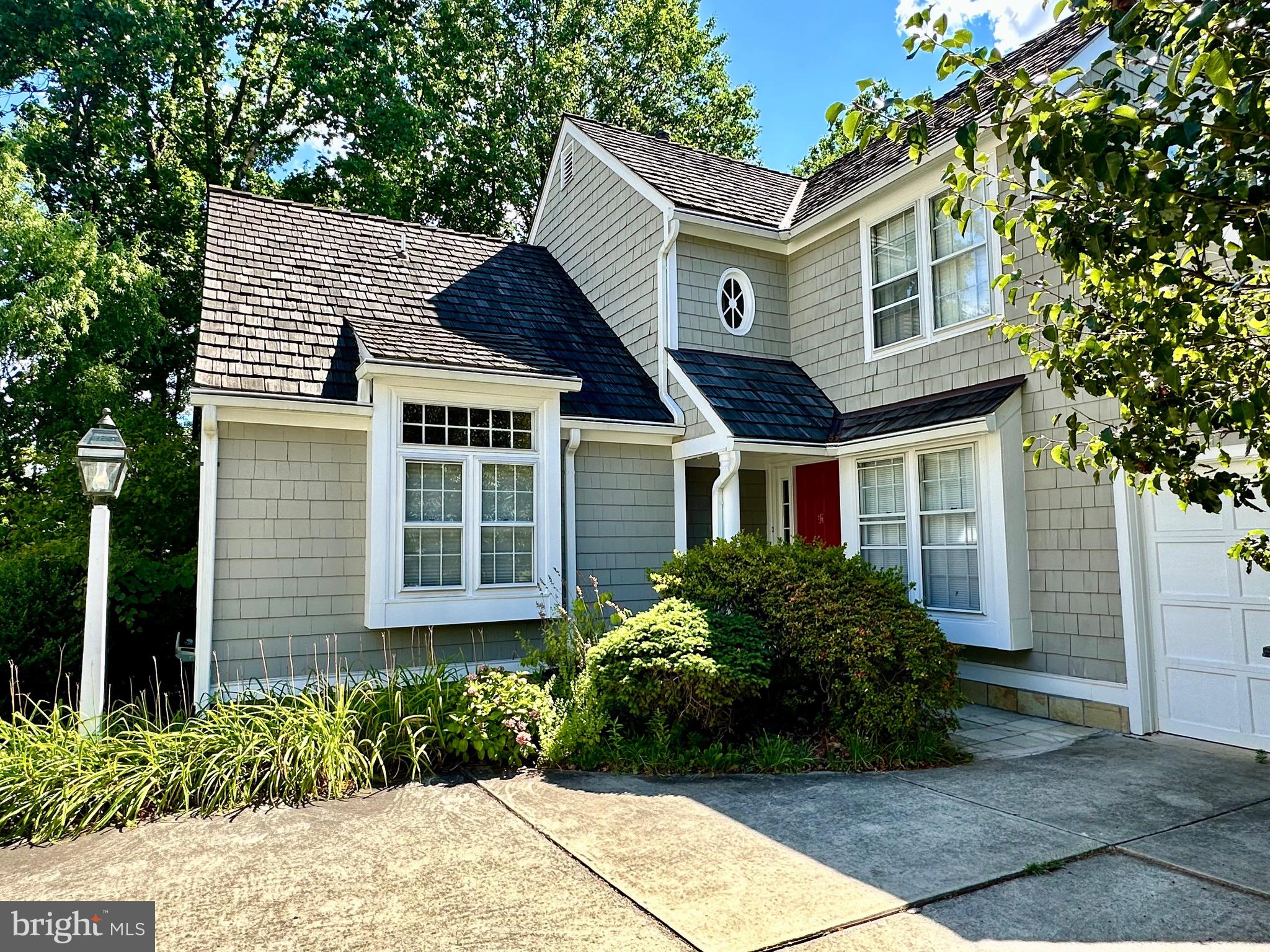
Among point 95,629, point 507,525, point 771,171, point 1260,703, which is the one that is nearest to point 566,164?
point 771,171

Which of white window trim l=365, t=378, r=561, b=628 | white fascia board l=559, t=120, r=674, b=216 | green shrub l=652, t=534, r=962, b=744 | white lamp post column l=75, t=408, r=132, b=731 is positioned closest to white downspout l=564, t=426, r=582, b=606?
white window trim l=365, t=378, r=561, b=628

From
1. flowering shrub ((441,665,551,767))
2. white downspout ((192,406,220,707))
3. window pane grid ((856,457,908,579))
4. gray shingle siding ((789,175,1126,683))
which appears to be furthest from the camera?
window pane grid ((856,457,908,579))

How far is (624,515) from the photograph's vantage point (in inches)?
→ 358

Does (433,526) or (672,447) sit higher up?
(672,447)

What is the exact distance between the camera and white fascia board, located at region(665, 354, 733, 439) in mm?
8430

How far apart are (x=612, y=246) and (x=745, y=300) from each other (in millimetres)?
2162

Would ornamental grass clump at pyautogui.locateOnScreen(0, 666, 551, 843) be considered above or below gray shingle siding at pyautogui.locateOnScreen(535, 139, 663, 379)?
below

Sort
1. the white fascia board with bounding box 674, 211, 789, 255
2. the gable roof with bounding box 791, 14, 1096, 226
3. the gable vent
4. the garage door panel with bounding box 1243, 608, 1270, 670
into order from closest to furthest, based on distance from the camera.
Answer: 1. the garage door panel with bounding box 1243, 608, 1270, 670
2. the gable roof with bounding box 791, 14, 1096, 226
3. the white fascia board with bounding box 674, 211, 789, 255
4. the gable vent

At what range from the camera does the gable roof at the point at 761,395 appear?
8617 mm

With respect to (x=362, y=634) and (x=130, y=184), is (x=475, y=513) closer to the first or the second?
(x=362, y=634)

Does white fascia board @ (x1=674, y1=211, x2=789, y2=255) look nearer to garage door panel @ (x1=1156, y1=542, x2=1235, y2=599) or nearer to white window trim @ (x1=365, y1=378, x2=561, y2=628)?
white window trim @ (x1=365, y1=378, x2=561, y2=628)

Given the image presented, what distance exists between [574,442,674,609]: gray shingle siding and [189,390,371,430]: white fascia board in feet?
8.11

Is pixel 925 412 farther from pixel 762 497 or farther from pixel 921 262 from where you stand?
pixel 762 497

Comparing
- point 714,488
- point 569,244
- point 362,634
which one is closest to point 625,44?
point 569,244
